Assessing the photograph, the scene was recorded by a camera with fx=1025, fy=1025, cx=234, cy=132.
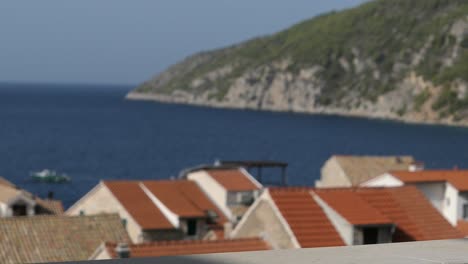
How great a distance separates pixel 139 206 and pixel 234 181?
9180 mm

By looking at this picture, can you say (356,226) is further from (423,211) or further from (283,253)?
(283,253)

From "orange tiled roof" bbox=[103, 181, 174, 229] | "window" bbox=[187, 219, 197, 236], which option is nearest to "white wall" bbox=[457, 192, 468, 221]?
"window" bbox=[187, 219, 197, 236]

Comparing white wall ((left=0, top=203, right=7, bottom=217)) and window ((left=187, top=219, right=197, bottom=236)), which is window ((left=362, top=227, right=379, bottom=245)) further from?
white wall ((left=0, top=203, right=7, bottom=217))

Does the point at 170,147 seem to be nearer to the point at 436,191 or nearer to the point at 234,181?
the point at 234,181

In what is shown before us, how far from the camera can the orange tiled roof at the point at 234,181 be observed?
44.9 m

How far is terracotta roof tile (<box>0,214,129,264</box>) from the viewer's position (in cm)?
2656

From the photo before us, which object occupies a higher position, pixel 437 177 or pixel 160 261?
pixel 437 177

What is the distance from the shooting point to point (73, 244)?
90.9 feet

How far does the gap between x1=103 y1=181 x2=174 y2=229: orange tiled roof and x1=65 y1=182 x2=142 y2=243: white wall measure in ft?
0.53

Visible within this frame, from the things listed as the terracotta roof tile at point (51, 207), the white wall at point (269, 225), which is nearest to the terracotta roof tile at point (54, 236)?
the white wall at point (269, 225)

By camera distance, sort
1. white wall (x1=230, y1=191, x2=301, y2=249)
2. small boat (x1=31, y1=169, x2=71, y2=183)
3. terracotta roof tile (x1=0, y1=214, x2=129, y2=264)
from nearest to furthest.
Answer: white wall (x1=230, y1=191, x2=301, y2=249) < terracotta roof tile (x1=0, y1=214, x2=129, y2=264) < small boat (x1=31, y1=169, x2=71, y2=183)

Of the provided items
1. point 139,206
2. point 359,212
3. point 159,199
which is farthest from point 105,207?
point 359,212

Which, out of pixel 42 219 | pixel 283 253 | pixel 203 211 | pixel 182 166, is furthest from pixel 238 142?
pixel 283 253

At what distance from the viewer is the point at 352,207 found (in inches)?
968
